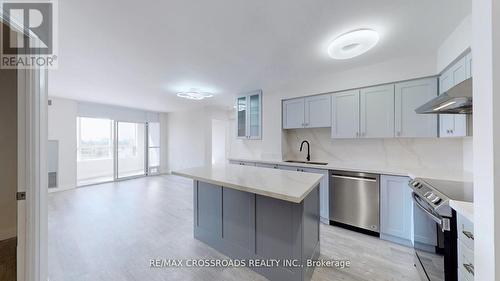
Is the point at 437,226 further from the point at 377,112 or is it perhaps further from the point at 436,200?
the point at 377,112

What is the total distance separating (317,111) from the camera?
3.49 m

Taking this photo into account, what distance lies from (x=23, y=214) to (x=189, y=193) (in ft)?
11.4

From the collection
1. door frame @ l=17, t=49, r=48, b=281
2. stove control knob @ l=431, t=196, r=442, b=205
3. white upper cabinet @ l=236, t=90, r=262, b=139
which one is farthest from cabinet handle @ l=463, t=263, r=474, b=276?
white upper cabinet @ l=236, t=90, r=262, b=139

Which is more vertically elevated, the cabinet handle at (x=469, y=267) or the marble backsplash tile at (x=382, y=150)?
the marble backsplash tile at (x=382, y=150)

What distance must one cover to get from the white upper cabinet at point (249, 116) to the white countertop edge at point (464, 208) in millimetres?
3306

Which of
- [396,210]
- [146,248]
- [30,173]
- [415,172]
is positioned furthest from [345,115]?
[30,173]

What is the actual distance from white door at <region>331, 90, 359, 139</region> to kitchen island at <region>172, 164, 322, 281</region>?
1533 mm

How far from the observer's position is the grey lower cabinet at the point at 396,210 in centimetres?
237

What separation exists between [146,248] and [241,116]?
329cm

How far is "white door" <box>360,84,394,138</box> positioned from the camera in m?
2.79

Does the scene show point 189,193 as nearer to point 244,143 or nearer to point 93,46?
point 244,143

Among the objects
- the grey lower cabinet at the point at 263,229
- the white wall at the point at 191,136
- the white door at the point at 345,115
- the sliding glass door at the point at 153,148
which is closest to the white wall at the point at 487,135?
the grey lower cabinet at the point at 263,229

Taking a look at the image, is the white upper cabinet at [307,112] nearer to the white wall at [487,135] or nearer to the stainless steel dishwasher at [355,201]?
the stainless steel dishwasher at [355,201]

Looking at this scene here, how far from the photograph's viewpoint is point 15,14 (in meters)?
1.36
